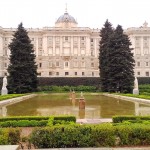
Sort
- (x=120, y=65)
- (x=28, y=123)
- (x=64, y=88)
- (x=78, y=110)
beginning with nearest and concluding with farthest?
(x=28, y=123)
(x=78, y=110)
(x=120, y=65)
(x=64, y=88)

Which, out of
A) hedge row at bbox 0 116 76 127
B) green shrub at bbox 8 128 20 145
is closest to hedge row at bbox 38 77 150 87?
hedge row at bbox 0 116 76 127

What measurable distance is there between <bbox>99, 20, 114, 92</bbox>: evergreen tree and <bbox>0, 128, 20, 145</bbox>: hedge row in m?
36.4

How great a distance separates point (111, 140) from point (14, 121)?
4.81 metres

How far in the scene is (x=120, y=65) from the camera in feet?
137

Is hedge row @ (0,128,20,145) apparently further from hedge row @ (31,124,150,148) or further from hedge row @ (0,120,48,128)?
hedge row @ (0,120,48,128)

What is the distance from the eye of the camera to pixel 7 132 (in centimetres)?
768

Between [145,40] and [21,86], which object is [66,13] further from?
[21,86]

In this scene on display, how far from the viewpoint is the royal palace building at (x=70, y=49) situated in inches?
3332

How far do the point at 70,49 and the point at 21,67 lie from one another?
45.4m

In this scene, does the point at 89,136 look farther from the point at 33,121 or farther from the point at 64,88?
the point at 64,88

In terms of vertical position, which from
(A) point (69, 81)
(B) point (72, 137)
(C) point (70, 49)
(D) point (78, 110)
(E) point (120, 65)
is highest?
(C) point (70, 49)

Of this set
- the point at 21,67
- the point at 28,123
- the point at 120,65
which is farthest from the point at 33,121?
the point at 21,67

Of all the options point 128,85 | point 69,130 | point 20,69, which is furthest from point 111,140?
point 20,69

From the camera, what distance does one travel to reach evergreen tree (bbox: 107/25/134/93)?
41.2m
